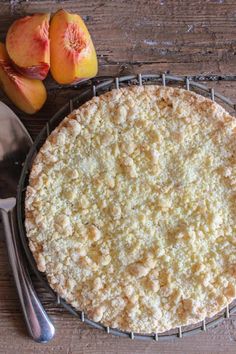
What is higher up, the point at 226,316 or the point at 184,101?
the point at 184,101

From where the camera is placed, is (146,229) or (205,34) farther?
(205,34)

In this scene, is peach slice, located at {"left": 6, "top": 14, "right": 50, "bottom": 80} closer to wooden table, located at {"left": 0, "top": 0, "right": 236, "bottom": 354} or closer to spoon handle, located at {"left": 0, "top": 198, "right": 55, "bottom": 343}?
wooden table, located at {"left": 0, "top": 0, "right": 236, "bottom": 354}

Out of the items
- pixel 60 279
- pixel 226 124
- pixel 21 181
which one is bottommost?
pixel 60 279

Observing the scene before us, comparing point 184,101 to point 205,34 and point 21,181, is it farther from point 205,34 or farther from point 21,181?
point 21,181

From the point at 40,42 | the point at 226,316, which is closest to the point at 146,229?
the point at 226,316

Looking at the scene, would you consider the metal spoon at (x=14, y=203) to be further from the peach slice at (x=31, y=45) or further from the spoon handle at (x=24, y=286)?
the peach slice at (x=31, y=45)

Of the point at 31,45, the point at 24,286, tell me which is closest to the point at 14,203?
the point at 24,286
